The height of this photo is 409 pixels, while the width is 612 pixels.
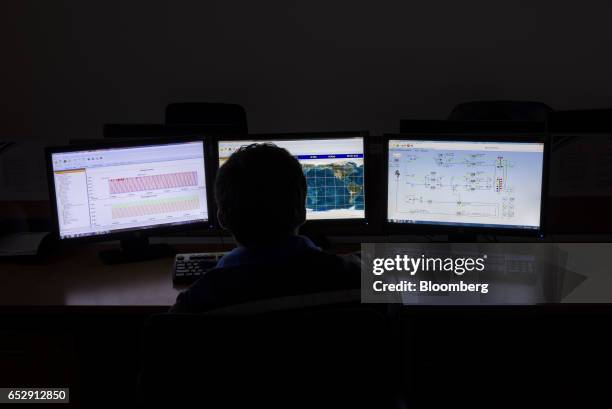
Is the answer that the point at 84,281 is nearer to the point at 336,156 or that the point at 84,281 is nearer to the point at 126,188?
the point at 126,188

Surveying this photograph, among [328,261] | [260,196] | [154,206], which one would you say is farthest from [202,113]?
[328,261]

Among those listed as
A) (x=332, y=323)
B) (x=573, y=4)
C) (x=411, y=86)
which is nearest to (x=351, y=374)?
(x=332, y=323)

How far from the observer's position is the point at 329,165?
2199mm

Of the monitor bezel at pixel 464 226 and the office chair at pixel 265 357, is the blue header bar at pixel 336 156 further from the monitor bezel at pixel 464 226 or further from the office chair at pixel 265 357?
the office chair at pixel 265 357

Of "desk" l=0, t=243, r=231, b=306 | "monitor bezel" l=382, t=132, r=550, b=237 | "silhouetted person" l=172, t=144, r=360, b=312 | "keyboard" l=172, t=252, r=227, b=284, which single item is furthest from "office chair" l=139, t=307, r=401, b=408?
"monitor bezel" l=382, t=132, r=550, b=237

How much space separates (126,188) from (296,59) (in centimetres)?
254

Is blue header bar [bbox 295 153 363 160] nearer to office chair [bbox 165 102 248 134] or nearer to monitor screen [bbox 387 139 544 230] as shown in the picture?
monitor screen [bbox 387 139 544 230]

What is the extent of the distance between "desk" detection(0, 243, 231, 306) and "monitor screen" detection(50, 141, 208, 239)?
0.43ft

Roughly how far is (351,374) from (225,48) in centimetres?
368

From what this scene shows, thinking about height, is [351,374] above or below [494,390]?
above

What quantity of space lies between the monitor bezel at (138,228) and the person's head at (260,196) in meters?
0.89

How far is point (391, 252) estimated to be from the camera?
7.00ft

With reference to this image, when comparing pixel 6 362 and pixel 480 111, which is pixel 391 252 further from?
pixel 480 111

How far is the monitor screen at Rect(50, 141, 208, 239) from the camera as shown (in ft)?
6.75
